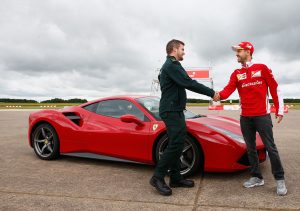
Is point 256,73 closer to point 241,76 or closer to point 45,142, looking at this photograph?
point 241,76

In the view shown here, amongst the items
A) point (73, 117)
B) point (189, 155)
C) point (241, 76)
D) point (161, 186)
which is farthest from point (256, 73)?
point (73, 117)

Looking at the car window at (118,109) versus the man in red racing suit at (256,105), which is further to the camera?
the car window at (118,109)

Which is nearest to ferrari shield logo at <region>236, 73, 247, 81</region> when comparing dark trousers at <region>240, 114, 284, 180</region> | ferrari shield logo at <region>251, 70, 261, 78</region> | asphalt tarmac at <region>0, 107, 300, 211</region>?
ferrari shield logo at <region>251, 70, 261, 78</region>

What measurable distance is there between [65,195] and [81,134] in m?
1.75

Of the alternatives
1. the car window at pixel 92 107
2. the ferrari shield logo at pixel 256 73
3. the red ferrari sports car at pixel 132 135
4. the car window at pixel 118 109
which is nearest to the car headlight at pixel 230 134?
the red ferrari sports car at pixel 132 135

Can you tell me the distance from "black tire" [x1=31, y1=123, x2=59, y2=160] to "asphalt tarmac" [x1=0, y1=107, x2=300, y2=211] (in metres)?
0.19

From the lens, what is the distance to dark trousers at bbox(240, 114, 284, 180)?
13.1 feet

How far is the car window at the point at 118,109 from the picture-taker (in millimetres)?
5301

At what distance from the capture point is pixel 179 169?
4348 mm

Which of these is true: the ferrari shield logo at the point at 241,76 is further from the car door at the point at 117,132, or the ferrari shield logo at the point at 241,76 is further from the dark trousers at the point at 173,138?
the car door at the point at 117,132

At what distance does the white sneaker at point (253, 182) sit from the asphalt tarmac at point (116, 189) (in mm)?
62

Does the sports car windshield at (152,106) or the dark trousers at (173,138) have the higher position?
the sports car windshield at (152,106)

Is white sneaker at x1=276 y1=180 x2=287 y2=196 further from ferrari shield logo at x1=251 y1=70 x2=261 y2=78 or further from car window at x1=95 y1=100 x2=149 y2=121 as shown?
car window at x1=95 y1=100 x2=149 y2=121

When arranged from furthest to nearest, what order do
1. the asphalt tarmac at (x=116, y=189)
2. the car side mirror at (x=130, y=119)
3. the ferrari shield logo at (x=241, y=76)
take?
1. the car side mirror at (x=130, y=119)
2. the ferrari shield logo at (x=241, y=76)
3. the asphalt tarmac at (x=116, y=189)
